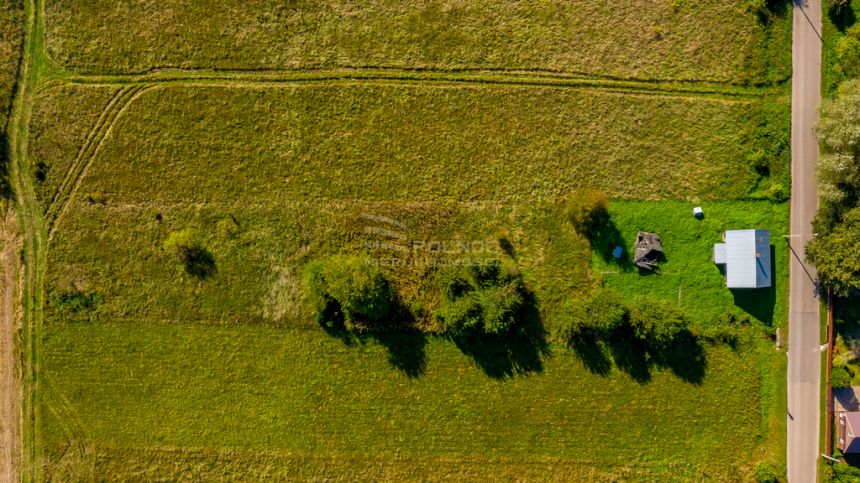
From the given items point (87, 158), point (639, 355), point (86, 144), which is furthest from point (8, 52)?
point (639, 355)

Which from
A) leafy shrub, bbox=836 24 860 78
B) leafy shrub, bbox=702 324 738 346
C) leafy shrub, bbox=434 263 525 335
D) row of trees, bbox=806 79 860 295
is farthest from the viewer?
leafy shrub, bbox=702 324 738 346

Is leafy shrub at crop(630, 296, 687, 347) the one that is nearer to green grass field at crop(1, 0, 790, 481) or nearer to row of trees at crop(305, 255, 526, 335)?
green grass field at crop(1, 0, 790, 481)

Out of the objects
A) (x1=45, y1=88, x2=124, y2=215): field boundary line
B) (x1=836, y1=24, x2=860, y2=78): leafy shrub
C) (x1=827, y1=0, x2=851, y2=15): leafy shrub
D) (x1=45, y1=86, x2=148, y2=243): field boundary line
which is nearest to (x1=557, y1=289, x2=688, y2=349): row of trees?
(x1=836, y1=24, x2=860, y2=78): leafy shrub

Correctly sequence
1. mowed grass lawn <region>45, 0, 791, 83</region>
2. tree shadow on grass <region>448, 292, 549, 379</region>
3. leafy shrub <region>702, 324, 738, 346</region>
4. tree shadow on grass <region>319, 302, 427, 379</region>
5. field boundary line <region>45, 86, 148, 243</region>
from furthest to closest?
field boundary line <region>45, 86, 148, 243</region> → tree shadow on grass <region>319, 302, 427, 379</region> → mowed grass lawn <region>45, 0, 791, 83</region> → tree shadow on grass <region>448, 292, 549, 379</region> → leafy shrub <region>702, 324, 738, 346</region>

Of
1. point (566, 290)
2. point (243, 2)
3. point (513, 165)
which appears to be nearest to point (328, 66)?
point (243, 2)

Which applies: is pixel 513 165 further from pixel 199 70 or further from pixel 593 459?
pixel 199 70
